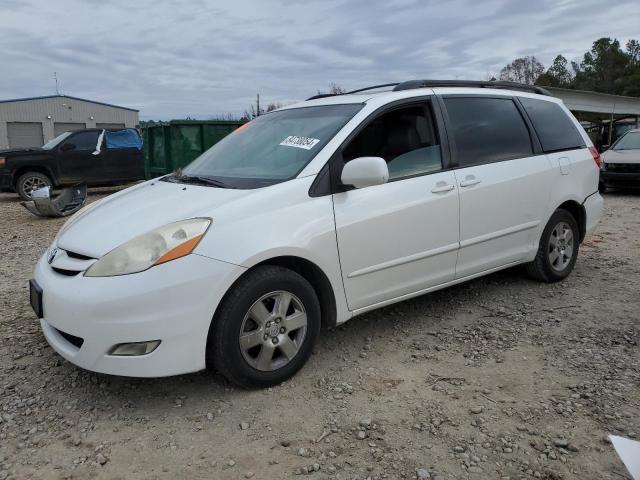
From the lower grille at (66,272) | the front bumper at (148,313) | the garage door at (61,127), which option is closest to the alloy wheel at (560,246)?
the front bumper at (148,313)

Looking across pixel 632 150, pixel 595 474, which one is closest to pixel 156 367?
pixel 595 474

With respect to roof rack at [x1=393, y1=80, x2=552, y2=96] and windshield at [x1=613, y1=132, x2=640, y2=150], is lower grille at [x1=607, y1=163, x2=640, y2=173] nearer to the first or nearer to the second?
windshield at [x1=613, y1=132, x2=640, y2=150]

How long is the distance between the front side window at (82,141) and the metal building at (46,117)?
26.4m

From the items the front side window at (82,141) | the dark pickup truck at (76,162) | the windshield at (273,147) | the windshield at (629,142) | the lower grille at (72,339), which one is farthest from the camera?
the front side window at (82,141)

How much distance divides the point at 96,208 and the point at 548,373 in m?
3.04

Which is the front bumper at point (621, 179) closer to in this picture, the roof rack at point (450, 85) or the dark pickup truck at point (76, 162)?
the roof rack at point (450, 85)

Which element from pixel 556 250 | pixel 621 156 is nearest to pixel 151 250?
pixel 556 250

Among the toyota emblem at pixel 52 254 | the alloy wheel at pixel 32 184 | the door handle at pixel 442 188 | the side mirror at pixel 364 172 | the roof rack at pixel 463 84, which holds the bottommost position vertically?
the toyota emblem at pixel 52 254

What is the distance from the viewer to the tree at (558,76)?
5409 cm

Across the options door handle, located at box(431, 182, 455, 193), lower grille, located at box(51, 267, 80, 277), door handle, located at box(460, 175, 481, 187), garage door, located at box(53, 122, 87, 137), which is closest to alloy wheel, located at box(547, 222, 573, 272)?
door handle, located at box(460, 175, 481, 187)

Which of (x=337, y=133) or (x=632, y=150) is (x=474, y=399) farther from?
(x=632, y=150)

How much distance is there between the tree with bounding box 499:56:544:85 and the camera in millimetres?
61750

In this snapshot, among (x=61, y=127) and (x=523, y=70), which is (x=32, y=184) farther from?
(x=523, y=70)

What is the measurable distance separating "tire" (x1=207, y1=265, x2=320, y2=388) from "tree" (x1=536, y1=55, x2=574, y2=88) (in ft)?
182
